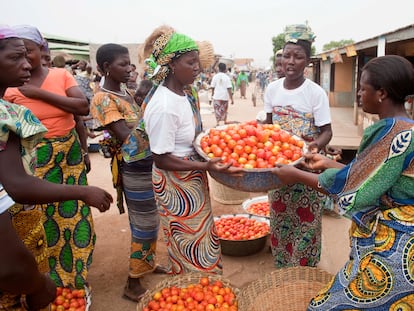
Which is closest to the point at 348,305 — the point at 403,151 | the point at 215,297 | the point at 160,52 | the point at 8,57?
the point at 403,151

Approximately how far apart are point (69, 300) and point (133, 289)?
540 mm

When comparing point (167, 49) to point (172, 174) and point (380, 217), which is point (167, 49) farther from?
point (380, 217)

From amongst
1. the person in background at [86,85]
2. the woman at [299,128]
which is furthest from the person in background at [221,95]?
the woman at [299,128]

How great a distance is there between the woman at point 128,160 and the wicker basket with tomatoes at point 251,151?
2.17 feet

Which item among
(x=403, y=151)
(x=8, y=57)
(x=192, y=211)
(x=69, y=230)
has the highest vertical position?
(x=8, y=57)

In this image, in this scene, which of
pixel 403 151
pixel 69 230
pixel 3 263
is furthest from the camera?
pixel 69 230

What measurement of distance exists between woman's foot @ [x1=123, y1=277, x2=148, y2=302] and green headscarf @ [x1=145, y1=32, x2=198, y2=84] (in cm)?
181

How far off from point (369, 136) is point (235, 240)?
225 cm

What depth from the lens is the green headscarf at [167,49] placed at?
231 cm

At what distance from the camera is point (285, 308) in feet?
8.38

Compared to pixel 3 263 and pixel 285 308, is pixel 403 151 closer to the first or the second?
pixel 285 308

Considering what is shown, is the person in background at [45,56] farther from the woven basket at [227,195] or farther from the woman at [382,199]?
the woven basket at [227,195]

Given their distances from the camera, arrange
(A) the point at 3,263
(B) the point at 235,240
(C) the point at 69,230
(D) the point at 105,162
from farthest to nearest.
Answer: (D) the point at 105,162, (B) the point at 235,240, (C) the point at 69,230, (A) the point at 3,263

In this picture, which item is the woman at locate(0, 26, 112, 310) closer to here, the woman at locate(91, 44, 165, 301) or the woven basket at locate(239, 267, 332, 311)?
the woman at locate(91, 44, 165, 301)
